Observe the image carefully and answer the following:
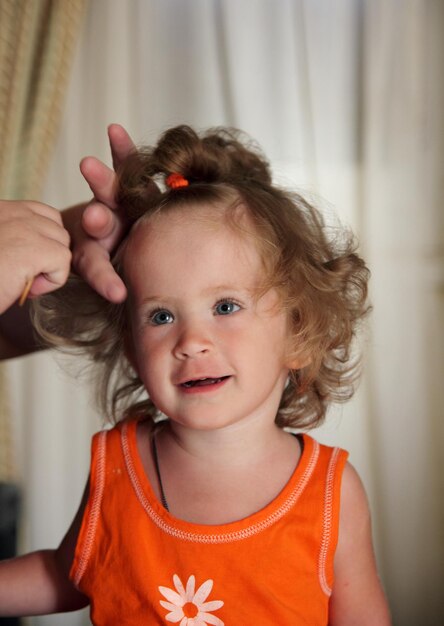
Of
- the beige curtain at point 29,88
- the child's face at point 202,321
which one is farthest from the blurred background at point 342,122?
the child's face at point 202,321

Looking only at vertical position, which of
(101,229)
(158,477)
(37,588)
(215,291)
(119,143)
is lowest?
(37,588)

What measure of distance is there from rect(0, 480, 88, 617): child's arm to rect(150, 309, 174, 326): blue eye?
297 millimetres

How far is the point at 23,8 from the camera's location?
1831mm

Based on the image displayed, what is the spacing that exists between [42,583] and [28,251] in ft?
1.69

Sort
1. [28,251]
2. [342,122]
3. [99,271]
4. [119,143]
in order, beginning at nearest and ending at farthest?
[28,251] < [99,271] < [119,143] < [342,122]

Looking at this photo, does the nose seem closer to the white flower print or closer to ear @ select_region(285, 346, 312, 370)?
ear @ select_region(285, 346, 312, 370)

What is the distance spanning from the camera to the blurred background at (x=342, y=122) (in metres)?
1.80

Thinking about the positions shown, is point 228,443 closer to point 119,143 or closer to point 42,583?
point 42,583

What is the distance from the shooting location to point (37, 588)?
3.65 ft

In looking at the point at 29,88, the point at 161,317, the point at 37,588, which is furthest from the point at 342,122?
the point at 37,588

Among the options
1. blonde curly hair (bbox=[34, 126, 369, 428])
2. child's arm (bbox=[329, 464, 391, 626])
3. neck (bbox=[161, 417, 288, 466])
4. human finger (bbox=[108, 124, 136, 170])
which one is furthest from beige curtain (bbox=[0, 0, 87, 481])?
child's arm (bbox=[329, 464, 391, 626])

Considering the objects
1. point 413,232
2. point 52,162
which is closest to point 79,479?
point 52,162

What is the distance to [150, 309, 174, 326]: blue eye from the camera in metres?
1.00

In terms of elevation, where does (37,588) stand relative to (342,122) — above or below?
below
